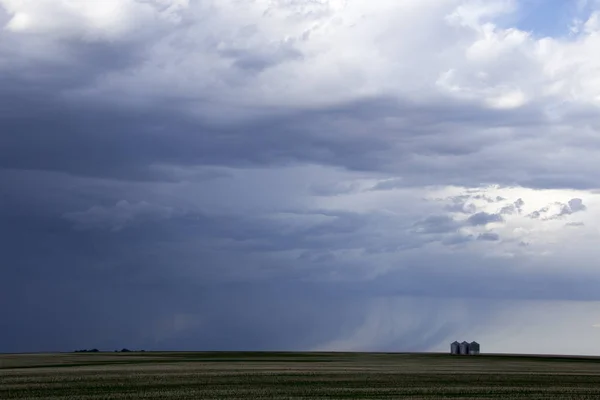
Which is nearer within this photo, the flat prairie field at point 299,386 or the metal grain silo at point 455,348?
the flat prairie field at point 299,386

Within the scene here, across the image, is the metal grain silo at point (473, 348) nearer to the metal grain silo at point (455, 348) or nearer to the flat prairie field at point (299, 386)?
the metal grain silo at point (455, 348)

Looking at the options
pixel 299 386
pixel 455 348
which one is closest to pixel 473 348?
pixel 455 348

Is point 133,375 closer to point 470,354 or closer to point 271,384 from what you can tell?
point 271,384

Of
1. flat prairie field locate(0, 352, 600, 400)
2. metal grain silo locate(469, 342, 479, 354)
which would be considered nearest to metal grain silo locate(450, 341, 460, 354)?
metal grain silo locate(469, 342, 479, 354)

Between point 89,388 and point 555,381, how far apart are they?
146 ft

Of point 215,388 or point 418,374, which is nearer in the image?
point 215,388

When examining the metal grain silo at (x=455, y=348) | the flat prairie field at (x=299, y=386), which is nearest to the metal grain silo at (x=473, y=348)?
the metal grain silo at (x=455, y=348)

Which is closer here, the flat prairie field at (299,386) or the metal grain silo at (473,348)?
the flat prairie field at (299,386)

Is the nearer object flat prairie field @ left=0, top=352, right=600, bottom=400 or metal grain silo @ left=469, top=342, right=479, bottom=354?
flat prairie field @ left=0, top=352, right=600, bottom=400

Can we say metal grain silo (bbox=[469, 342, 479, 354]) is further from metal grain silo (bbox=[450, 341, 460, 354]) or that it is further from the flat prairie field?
the flat prairie field

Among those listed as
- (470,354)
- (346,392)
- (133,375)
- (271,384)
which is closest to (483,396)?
(346,392)

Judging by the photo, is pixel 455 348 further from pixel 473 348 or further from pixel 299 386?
pixel 299 386

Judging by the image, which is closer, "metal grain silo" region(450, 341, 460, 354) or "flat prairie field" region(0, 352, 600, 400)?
"flat prairie field" region(0, 352, 600, 400)

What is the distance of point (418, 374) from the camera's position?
90.4 metres
